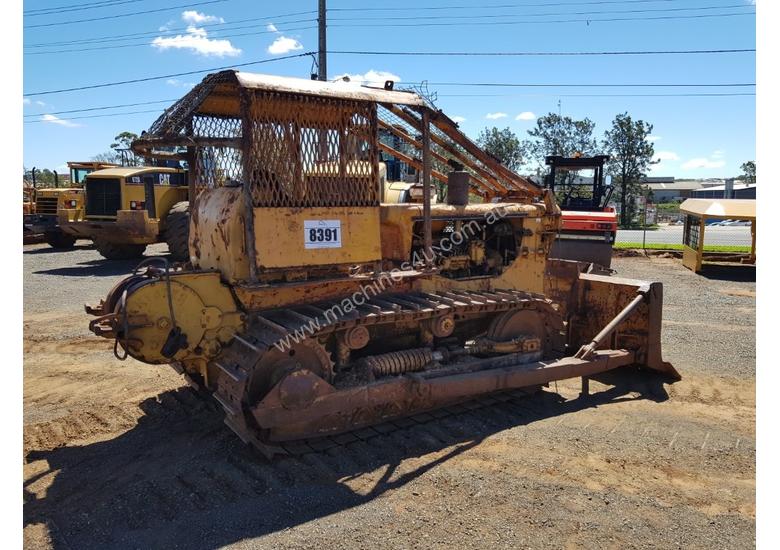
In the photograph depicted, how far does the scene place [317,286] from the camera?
512 centimetres

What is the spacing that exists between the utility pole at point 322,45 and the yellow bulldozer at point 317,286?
10595mm

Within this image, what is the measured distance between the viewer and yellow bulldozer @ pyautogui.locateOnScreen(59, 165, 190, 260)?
1537cm

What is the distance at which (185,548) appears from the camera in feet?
11.9

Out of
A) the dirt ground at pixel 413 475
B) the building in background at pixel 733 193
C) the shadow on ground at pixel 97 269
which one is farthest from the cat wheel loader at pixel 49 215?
the building in background at pixel 733 193

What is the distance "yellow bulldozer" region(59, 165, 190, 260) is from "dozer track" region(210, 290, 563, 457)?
11351 mm

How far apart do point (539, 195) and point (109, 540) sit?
17.6 ft

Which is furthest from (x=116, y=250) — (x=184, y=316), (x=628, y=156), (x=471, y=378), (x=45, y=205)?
(x=628, y=156)

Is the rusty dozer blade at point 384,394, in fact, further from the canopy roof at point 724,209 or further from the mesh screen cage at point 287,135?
the canopy roof at point 724,209

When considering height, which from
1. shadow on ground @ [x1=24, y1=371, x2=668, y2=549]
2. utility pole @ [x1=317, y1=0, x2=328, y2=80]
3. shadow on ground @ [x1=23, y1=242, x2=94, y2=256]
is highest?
utility pole @ [x1=317, y1=0, x2=328, y2=80]

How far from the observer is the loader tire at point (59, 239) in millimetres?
19969

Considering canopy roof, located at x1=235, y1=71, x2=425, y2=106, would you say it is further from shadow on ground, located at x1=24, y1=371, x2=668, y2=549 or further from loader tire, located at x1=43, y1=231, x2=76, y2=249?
loader tire, located at x1=43, y1=231, x2=76, y2=249

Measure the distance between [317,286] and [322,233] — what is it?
1.54 ft

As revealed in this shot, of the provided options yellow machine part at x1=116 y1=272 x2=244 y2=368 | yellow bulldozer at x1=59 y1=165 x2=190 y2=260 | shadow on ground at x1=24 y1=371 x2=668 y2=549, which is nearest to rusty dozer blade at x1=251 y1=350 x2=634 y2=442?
shadow on ground at x1=24 y1=371 x2=668 y2=549

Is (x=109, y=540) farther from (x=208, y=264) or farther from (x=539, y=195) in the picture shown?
(x=539, y=195)
